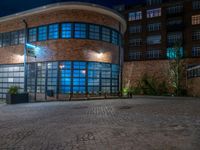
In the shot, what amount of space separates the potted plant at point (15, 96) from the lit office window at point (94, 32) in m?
9.28

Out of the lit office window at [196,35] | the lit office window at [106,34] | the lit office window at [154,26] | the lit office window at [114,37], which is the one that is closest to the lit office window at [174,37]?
the lit office window at [196,35]

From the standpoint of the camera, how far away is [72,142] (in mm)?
5488

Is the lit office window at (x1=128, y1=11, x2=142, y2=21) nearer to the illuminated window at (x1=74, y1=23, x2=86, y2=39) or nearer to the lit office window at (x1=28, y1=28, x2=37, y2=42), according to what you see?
the illuminated window at (x1=74, y1=23, x2=86, y2=39)

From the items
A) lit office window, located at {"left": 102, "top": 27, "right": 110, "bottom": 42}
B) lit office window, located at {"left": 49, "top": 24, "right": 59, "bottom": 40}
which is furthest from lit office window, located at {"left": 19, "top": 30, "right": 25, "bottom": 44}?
lit office window, located at {"left": 102, "top": 27, "right": 110, "bottom": 42}

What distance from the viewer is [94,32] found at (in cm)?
→ 2056

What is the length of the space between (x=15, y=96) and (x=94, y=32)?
1051cm

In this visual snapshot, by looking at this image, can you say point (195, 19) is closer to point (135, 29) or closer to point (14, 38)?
point (135, 29)

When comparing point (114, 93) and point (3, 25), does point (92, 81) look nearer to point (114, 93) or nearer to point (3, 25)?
point (114, 93)

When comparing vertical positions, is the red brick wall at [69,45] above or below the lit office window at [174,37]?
below

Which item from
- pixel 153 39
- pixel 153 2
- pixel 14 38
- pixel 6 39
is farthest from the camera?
pixel 153 2

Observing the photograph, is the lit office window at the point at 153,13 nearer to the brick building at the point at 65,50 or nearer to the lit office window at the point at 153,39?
the lit office window at the point at 153,39

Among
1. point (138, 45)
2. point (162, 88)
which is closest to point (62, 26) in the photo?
point (162, 88)

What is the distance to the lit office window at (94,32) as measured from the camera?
20.4 m

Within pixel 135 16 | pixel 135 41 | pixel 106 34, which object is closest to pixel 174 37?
pixel 135 41
